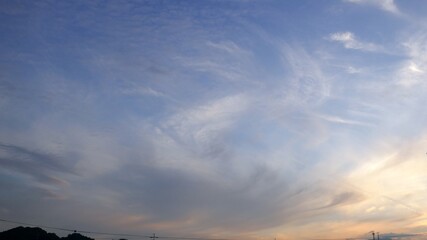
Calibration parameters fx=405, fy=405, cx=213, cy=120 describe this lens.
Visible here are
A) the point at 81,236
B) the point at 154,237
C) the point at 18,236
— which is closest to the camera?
the point at 18,236

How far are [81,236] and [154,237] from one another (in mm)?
35338

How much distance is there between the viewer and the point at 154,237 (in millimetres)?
163000

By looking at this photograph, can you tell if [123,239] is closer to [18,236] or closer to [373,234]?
[18,236]

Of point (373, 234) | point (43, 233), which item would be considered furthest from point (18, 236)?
point (373, 234)

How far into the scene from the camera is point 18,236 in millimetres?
150750

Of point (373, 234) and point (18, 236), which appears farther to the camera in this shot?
point (373, 234)

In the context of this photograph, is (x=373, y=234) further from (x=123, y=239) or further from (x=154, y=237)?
(x=123, y=239)

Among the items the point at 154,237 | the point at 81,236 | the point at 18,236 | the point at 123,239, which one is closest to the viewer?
the point at 18,236

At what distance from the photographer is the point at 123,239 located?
190 m

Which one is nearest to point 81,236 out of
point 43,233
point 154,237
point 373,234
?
point 43,233

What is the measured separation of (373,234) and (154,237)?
92.5 meters

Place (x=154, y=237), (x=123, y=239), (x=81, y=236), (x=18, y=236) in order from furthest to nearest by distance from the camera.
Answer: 1. (x=123, y=239)
2. (x=81, y=236)
3. (x=154, y=237)
4. (x=18, y=236)

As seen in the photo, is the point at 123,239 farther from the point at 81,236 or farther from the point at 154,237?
the point at 154,237

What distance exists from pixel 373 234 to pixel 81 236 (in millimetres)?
125166
